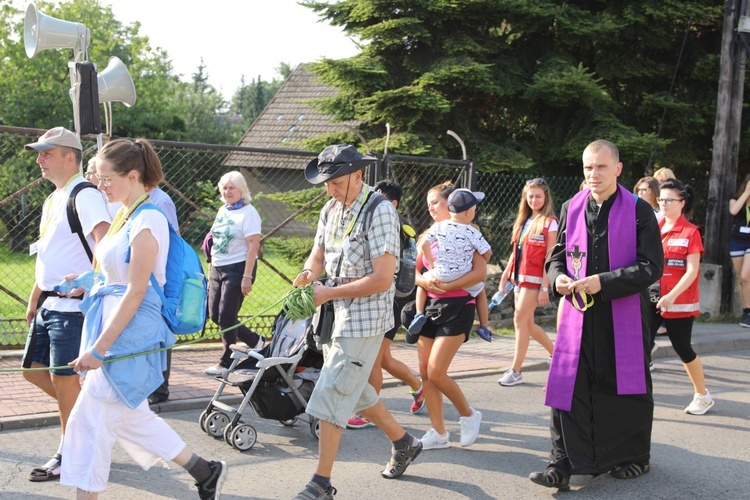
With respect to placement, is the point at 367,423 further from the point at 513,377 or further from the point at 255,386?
the point at 513,377

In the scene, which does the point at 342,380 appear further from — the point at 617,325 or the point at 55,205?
the point at 55,205

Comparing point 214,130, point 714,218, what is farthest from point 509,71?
point 214,130

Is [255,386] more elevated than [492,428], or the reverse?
[255,386]

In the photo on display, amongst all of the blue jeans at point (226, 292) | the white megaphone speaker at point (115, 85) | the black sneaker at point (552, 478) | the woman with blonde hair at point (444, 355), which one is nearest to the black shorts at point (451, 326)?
the woman with blonde hair at point (444, 355)

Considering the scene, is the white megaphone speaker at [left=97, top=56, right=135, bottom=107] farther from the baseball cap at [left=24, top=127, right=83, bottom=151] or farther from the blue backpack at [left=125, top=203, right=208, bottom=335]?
the blue backpack at [left=125, top=203, right=208, bottom=335]

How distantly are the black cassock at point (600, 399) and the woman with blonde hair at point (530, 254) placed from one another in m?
2.36

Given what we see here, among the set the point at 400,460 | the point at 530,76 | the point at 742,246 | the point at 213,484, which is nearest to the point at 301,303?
the point at 213,484

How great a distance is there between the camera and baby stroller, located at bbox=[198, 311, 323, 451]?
18.4 feet

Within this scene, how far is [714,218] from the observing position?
40.8 feet

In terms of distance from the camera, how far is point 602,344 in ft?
16.5

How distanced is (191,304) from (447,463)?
226cm

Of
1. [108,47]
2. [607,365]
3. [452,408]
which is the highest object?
[108,47]

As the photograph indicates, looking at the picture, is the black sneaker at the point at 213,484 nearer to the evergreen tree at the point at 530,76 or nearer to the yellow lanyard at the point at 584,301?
the yellow lanyard at the point at 584,301

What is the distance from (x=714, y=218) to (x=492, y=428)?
764cm
